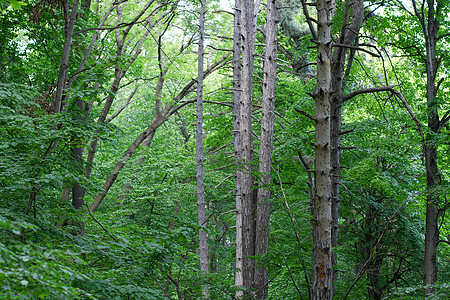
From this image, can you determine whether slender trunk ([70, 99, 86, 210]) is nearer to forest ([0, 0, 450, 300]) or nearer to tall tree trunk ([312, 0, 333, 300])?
forest ([0, 0, 450, 300])

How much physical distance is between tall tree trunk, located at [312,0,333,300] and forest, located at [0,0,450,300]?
0.01m

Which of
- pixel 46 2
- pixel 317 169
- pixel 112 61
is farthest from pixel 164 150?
pixel 317 169

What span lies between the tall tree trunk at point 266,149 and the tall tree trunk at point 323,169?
4708 mm

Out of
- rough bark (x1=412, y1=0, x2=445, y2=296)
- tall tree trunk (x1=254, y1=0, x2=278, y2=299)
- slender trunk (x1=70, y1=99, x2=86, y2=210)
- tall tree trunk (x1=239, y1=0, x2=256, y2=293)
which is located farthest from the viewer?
tall tree trunk (x1=239, y1=0, x2=256, y2=293)

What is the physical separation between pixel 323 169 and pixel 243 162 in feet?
16.2

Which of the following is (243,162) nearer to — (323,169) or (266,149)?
(266,149)

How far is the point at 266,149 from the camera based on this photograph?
30.9 feet

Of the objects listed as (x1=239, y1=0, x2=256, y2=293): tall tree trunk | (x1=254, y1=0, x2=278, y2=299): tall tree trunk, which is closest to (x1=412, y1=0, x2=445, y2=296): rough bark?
(x1=254, y1=0, x2=278, y2=299): tall tree trunk

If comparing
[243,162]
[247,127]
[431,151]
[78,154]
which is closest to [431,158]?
[431,151]

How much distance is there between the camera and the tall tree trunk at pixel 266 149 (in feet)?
28.6

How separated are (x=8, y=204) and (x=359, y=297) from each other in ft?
15.4

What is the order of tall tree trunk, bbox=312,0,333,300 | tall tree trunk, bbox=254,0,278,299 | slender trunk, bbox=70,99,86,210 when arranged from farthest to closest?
1. tall tree trunk, bbox=254,0,278,299
2. slender trunk, bbox=70,99,86,210
3. tall tree trunk, bbox=312,0,333,300

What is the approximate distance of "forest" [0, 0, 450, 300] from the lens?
11.8 ft

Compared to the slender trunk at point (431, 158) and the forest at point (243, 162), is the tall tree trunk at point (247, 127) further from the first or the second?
the slender trunk at point (431, 158)
